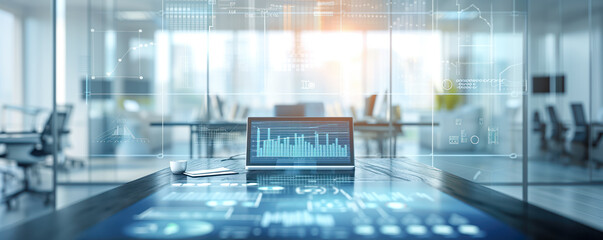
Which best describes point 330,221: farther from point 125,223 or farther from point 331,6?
point 331,6

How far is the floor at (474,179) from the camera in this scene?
381 cm

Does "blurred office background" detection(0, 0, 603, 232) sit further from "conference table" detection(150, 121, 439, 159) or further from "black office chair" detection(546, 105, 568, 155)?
"black office chair" detection(546, 105, 568, 155)

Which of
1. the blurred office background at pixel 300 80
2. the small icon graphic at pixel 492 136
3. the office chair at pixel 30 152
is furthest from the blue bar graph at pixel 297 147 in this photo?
the office chair at pixel 30 152

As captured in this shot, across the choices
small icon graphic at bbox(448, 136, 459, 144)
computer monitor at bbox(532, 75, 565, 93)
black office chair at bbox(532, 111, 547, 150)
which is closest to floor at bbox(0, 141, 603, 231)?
small icon graphic at bbox(448, 136, 459, 144)

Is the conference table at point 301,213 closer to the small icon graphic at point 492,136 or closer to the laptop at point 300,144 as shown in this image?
the laptop at point 300,144

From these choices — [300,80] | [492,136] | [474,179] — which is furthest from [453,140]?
[300,80]

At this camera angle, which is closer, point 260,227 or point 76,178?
point 260,227

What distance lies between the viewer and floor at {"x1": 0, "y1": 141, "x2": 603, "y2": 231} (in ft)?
12.5

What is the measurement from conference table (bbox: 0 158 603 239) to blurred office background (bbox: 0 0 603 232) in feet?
5.28

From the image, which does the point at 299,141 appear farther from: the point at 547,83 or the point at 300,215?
the point at 547,83

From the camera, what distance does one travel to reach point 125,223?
94cm

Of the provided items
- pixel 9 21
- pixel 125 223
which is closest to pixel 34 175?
pixel 9 21

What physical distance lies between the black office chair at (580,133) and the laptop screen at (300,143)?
5309 millimetres

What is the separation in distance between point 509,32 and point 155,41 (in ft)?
13.2
